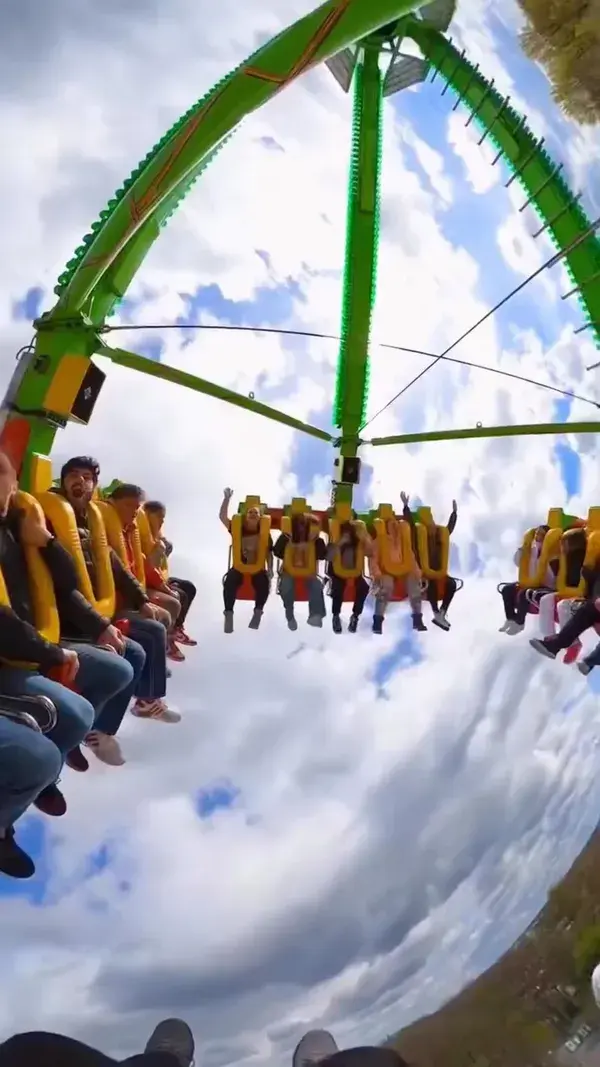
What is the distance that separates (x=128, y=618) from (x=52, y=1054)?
3.78m

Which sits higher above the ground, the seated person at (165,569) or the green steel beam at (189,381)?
the green steel beam at (189,381)

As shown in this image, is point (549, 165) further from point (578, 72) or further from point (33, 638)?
point (33, 638)

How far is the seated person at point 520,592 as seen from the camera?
661 centimetres

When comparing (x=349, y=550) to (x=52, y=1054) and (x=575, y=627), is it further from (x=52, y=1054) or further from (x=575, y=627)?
(x=52, y=1054)

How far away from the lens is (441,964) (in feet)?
29.0

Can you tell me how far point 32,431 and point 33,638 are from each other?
1660 millimetres

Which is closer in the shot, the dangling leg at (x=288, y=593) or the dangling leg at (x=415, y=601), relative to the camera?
the dangling leg at (x=288, y=593)

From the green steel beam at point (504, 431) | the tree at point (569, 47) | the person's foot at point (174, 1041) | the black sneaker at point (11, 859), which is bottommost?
the person's foot at point (174, 1041)

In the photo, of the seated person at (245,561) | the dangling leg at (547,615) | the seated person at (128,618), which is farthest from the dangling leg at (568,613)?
the seated person at (128,618)

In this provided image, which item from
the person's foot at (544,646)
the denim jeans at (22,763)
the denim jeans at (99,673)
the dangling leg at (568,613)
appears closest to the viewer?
the denim jeans at (22,763)

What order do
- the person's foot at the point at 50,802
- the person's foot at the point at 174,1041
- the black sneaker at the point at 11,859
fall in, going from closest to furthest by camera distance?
1. the black sneaker at the point at 11,859
2. the person's foot at the point at 50,802
3. the person's foot at the point at 174,1041

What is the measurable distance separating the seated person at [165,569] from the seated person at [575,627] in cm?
270

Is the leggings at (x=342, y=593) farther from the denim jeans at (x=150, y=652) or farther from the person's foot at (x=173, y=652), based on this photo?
the denim jeans at (x=150, y=652)

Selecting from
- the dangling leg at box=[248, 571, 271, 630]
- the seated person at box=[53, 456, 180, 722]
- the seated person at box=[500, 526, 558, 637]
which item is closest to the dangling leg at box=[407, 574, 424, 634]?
the seated person at box=[500, 526, 558, 637]
